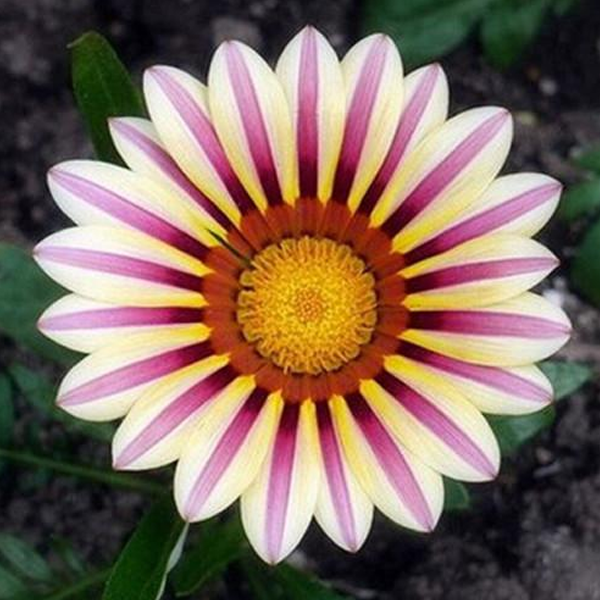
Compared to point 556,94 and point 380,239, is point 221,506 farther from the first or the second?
point 556,94

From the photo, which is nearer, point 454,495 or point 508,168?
point 454,495

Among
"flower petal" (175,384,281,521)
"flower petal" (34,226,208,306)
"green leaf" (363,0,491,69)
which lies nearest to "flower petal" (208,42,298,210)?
"flower petal" (34,226,208,306)

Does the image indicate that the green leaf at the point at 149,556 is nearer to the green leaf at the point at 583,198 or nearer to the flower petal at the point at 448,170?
the flower petal at the point at 448,170

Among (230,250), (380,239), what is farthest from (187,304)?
(380,239)

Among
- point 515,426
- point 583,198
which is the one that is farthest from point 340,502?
point 583,198

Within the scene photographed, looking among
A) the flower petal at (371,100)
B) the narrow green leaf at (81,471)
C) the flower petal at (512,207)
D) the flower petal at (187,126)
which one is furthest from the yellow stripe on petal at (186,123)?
the narrow green leaf at (81,471)

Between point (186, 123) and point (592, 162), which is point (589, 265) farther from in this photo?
point (186, 123)
